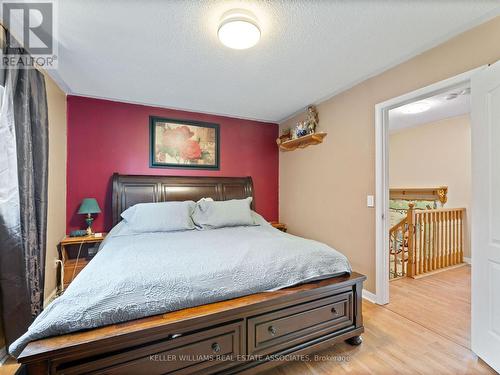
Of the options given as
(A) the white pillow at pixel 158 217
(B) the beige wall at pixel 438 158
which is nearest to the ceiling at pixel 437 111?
(B) the beige wall at pixel 438 158

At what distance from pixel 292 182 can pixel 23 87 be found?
10.8 feet

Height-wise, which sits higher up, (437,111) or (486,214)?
(437,111)

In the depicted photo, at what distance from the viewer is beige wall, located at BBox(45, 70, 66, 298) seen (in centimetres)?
242

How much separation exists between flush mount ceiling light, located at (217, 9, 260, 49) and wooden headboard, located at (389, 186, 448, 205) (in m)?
4.41

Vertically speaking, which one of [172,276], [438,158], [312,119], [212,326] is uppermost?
[312,119]

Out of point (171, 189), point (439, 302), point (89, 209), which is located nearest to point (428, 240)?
point (439, 302)

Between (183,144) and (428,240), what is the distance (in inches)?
157

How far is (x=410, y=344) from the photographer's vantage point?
1.82 m

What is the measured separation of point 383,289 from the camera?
2.41 metres

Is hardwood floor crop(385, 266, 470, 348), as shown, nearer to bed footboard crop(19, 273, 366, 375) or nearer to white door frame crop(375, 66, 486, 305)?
white door frame crop(375, 66, 486, 305)

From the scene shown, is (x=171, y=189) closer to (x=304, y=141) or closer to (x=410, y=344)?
(x=304, y=141)

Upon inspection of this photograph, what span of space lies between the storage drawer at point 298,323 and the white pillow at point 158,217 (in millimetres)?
1571

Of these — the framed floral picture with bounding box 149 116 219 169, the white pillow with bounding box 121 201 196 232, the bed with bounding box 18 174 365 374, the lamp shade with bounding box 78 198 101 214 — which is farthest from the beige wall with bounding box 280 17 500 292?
the lamp shade with bounding box 78 198 101 214

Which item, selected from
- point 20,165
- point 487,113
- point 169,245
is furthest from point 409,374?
point 20,165
